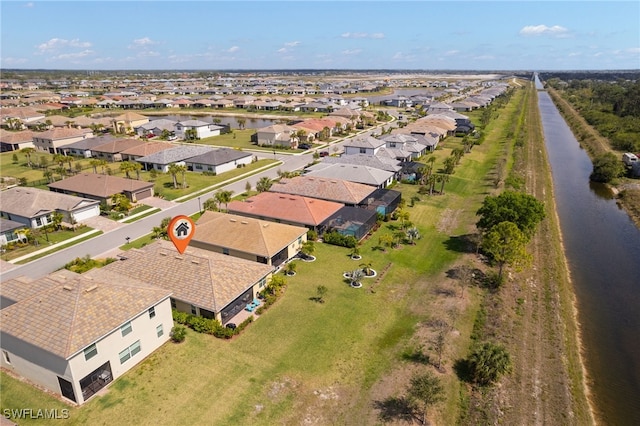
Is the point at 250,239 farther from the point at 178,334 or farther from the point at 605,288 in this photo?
the point at 605,288

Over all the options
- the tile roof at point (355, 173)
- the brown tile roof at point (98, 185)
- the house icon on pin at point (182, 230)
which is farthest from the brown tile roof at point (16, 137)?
the house icon on pin at point (182, 230)

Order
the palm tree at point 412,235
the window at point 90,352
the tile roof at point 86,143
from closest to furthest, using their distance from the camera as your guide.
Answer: the window at point 90,352 → the palm tree at point 412,235 → the tile roof at point 86,143

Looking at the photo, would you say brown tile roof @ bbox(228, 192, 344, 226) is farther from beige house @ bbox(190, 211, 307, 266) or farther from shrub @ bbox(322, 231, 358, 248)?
beige house @ bbox(190, 211, 307, 266)

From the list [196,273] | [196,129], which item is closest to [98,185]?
[196,273]

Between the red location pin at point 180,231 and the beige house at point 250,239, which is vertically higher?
the red location pin at point 180,231

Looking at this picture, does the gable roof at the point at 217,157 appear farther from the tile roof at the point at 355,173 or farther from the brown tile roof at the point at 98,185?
the tile roof at the point at 355,173

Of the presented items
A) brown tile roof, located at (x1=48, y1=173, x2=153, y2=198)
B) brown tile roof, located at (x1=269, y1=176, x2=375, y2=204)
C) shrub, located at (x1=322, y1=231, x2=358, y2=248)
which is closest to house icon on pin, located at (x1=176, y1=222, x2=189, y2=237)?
shrub, located at (x1=322, y1=231, x2=358, y2=248)
